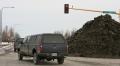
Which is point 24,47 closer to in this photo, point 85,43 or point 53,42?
point 53,42

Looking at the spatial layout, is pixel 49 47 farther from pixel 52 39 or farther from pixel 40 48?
pixel 52 39

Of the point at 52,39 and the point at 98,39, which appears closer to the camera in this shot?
the point at 52,39

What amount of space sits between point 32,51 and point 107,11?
19757 mm

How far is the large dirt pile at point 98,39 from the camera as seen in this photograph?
1736 inches

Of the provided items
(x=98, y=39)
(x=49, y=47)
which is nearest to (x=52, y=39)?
(x=49, y=47)

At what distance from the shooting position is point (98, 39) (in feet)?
152

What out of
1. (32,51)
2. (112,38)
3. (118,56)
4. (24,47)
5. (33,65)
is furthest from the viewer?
(112,38)

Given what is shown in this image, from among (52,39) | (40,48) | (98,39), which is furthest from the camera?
(98,39)

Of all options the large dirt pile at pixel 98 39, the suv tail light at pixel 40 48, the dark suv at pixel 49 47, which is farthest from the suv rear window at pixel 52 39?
the large dirt pile at pixel 98 39

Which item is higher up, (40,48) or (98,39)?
(98,39)

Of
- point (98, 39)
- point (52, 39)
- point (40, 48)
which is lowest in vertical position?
point (40, 48)

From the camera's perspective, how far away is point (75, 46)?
47344mm

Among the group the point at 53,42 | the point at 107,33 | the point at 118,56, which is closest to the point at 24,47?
the point at 53,42

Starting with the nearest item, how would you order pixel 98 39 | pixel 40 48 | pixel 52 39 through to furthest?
1. pixel 40 48
2. pixel 52 39
3. pixel 98 39
